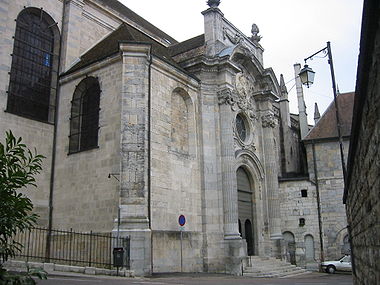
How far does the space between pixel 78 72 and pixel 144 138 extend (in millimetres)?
5309

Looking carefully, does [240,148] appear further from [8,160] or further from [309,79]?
[8,160]

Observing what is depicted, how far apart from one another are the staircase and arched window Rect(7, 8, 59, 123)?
11.4 metres

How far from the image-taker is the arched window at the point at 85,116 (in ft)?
57.5

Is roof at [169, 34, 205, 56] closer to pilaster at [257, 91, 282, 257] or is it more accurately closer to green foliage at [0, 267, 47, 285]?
pilaster at [257, 91, 282, 257]

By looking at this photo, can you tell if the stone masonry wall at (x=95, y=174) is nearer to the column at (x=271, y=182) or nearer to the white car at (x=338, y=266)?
the column at (x=271, y=182)

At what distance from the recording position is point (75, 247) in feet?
53.0

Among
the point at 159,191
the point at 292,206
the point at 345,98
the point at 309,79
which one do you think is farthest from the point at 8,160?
the point at 345,98

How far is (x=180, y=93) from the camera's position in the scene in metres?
19.9

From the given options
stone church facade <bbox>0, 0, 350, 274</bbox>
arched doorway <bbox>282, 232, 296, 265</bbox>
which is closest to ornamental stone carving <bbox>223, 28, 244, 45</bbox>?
stone church facade <bbox>0, 0, 350, 274</bbox>

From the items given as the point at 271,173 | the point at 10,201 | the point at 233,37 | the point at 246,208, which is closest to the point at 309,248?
the point at 271,173

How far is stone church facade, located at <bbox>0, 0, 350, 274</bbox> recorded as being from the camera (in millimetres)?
15844

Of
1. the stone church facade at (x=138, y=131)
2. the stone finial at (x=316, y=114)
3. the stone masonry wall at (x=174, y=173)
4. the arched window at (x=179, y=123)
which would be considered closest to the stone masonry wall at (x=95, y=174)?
the stone church facade at (x=138, y=131)

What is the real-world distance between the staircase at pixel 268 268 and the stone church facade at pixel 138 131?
693mm

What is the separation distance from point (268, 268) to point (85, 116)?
11.1 meters
